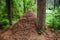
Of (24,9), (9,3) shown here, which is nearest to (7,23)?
(9,3)

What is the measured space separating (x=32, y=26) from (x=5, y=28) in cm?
215

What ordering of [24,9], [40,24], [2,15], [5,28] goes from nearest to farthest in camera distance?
1. [40,24]
2. [5,28]
3. [2,15]
4. [24,9]

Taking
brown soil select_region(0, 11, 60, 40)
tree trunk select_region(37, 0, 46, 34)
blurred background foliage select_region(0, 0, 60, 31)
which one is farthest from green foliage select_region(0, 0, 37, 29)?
tree trunk select_region(37, 0, 46, 34)

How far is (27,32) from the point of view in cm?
849

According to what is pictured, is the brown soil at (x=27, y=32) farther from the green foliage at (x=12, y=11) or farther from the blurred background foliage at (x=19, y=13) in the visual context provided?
the green foliage at (x=12, y=11)

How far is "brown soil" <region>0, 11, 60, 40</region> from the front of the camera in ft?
27.2

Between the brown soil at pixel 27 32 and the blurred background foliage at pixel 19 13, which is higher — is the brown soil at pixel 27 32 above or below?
below

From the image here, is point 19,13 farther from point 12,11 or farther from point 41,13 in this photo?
point 41,13

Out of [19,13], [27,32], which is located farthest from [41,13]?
[19,13]

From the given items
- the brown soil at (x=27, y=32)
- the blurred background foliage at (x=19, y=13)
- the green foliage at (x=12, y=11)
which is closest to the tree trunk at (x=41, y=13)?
the brown soil at (x=27, y=32)

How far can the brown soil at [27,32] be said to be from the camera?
8305 millimetres

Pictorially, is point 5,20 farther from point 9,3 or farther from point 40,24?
point 40,24

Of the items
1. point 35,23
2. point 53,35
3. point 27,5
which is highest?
point 27,5

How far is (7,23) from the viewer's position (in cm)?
1043
